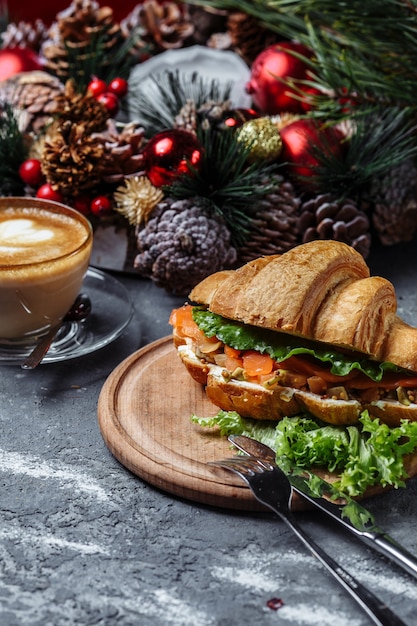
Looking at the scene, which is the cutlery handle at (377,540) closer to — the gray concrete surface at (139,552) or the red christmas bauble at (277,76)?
the gray concrete surface at (139,552)

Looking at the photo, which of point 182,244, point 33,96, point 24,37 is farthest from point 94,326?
point 24,37

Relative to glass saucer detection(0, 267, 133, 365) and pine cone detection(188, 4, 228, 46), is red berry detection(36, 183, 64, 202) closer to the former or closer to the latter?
glass saucer detection(0, 267, 133, 365)

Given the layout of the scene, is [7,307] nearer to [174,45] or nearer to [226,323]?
[226,323]

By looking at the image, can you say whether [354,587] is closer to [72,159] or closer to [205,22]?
[72,159]

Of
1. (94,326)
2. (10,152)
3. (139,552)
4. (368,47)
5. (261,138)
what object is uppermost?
(368,47)

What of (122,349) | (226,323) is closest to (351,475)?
(226,323)

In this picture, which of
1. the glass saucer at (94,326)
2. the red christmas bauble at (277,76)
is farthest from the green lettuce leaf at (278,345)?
the red christmas bauble at (277,76)
